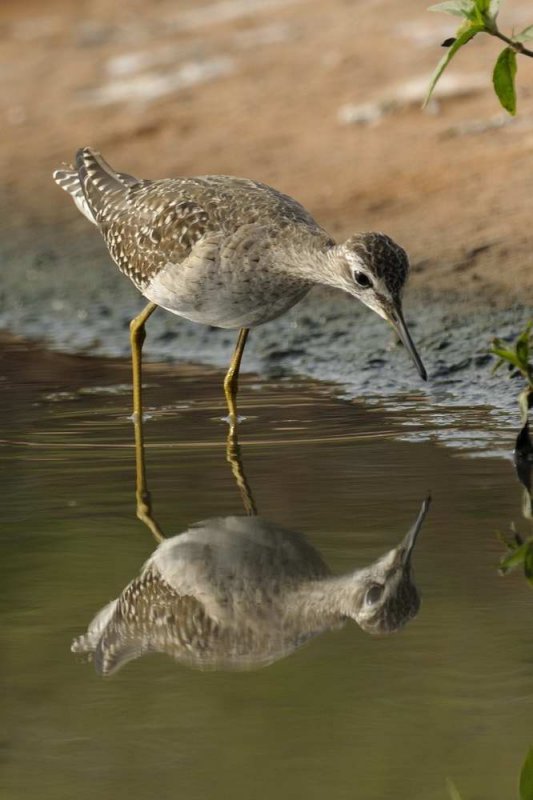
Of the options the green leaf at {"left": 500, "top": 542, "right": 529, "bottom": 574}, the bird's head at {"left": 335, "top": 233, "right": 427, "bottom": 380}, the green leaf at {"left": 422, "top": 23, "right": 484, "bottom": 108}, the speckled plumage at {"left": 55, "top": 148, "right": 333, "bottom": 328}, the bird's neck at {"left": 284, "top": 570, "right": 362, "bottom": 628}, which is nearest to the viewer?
the bird's neck at {"left": 284, "top": 570, "right": 362, "bottom": 628}

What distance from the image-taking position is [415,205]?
11.7 meters

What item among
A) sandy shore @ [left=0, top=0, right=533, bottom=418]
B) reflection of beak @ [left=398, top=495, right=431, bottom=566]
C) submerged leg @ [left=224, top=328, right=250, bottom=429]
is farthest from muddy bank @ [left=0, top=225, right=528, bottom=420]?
reflection of beak @ [left=398, top=495, right=431, bottom=566]

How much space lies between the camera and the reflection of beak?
5661 millimetres

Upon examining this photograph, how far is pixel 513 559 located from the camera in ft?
18.4

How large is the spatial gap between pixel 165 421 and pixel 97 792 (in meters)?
4.45

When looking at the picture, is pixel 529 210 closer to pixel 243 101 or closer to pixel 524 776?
pixel 243 101

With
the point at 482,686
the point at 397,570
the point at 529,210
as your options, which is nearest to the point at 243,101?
the point at 529,210

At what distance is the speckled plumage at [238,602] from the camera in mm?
4910

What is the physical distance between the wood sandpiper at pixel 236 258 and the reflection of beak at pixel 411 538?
1.06 meters

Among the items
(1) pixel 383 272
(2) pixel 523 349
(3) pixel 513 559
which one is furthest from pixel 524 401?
(3) pixel 513 559

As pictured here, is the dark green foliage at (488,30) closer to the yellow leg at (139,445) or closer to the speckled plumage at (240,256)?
the speckled plumage at (240,256)

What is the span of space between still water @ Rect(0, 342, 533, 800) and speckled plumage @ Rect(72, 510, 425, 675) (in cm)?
1

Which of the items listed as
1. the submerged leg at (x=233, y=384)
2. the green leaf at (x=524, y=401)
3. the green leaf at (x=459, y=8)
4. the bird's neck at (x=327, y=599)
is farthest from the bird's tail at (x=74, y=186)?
the bird's neck at (x=327, y=599)

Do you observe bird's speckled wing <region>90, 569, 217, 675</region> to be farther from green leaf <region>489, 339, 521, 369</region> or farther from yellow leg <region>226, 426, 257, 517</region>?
green leaf <region>489, 339, 521, 369</region>
